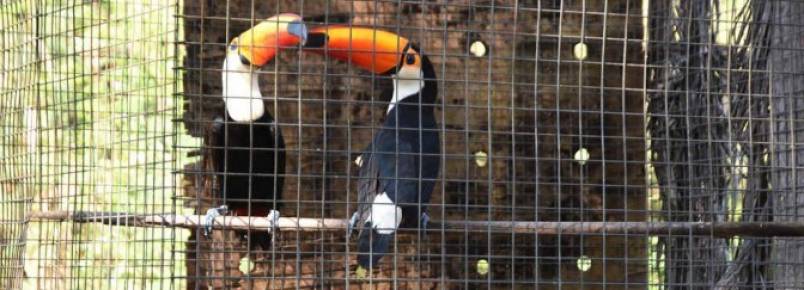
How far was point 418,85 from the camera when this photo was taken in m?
3.11

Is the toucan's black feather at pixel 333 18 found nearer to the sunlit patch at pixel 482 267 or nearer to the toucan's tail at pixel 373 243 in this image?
the toucan's tail at pixel 373 243

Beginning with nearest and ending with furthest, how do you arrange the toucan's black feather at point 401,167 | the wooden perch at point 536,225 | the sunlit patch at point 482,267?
the wooden perch at point 536,225
the toucan's black feather at point 401,167
the sunlit patch at point 482,267

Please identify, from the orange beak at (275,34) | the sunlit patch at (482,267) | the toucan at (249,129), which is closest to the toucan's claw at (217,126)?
the toucan at (249,129)

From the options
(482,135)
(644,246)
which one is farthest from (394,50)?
(644,246)

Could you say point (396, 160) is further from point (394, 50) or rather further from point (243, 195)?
point (243, 195)

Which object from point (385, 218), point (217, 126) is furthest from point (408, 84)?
point (217, 126)

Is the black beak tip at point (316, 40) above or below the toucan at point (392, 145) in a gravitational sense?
above

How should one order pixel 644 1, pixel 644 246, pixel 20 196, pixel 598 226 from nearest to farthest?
1. pixel 598 226
2. pixel 20 196
3. pixel 644 246
4. pixel 644 1

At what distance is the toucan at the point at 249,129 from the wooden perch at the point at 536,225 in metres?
0.20

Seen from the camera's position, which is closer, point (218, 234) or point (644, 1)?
point (218, 234)

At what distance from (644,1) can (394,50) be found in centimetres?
102

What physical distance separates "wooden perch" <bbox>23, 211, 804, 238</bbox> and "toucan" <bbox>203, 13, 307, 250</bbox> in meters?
0.20

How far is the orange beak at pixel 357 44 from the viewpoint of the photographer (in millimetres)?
2750

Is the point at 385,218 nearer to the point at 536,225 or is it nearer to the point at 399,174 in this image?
the point at 399,174
